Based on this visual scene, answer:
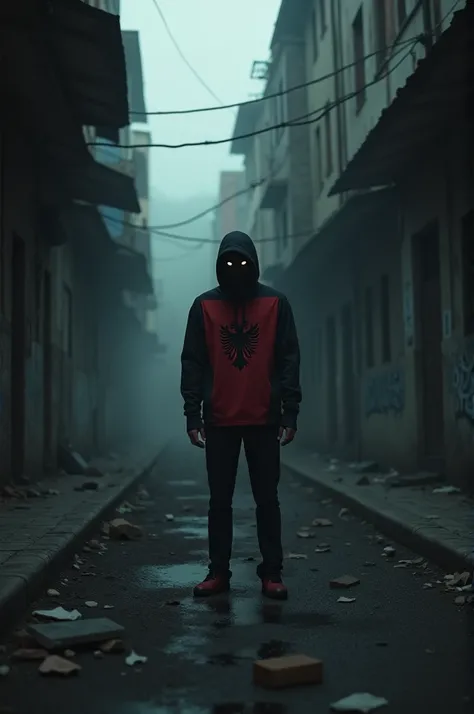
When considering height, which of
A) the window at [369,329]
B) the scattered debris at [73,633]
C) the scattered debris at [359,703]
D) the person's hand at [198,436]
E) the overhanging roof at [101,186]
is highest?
the overhanging roof at [101,186]

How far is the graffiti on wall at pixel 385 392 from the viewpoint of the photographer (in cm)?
1452

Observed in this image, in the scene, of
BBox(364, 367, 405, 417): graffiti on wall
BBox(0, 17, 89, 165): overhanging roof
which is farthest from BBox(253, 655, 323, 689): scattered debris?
BBox(364, 367, 405, 417): graffiti on wall

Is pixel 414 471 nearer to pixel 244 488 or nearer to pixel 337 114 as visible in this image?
pixel 244 488

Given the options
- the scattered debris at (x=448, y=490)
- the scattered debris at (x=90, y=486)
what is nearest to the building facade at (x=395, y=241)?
the scattered debris at (x=448, y=490)

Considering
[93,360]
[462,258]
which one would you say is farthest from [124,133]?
[462,258]

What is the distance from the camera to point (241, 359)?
565cm

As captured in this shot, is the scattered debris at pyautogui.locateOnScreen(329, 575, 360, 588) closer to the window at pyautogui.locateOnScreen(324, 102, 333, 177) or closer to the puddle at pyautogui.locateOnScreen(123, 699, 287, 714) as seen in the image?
the puddle at pyautogui.locateOnScreen(123, 699, 287, 714)

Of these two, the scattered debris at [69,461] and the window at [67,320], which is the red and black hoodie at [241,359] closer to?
the scattered debris at [69,461]

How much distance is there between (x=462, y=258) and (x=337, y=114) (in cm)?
1106

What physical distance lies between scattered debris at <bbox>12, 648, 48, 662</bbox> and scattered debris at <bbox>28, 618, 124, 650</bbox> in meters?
0.06

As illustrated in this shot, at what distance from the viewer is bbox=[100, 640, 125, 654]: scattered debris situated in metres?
4.19

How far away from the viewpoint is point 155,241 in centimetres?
13062

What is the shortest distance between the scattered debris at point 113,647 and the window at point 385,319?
1224cm

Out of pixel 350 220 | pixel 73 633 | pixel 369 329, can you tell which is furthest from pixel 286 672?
pixel 369 329
